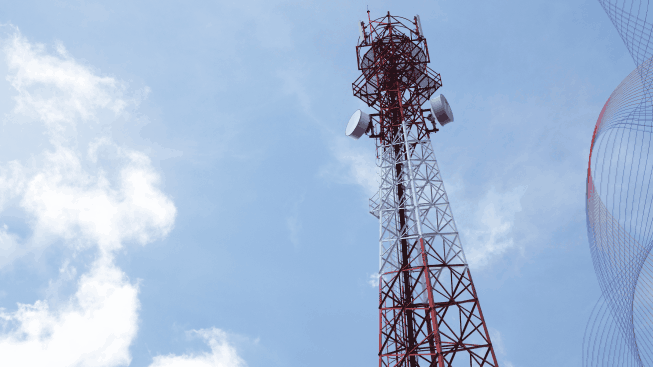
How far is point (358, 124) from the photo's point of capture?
143ft

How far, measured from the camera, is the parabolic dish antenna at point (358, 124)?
143ft

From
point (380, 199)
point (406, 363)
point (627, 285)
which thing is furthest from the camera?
point (380, 199)

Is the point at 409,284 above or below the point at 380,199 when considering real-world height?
below

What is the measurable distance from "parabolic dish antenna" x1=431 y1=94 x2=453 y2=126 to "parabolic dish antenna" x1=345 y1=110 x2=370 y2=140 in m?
6.42

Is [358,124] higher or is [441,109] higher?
[441,109]

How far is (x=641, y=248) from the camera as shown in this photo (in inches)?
1040

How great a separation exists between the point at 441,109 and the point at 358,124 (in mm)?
8016

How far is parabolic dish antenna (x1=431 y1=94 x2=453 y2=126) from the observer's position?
141 feet

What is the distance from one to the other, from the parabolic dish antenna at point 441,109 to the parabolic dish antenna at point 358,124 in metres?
6.42

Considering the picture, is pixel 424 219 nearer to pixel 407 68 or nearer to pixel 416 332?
pixel 416 332

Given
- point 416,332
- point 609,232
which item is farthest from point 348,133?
point 609,232

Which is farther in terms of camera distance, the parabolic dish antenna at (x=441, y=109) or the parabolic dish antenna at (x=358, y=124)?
the parabolic dish antenna at (x=358, y=124)

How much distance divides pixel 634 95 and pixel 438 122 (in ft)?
62.5

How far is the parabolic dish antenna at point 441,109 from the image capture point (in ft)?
141
